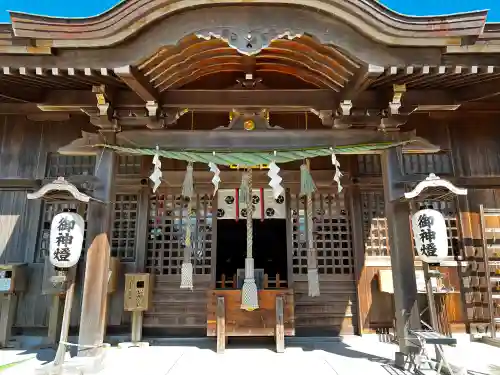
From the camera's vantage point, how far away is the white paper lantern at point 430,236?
5.36 meters

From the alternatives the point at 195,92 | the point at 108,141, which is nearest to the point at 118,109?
the point at 108,141

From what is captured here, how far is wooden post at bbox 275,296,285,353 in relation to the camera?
20.7 ft

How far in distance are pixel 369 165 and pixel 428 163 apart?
1.39 metres

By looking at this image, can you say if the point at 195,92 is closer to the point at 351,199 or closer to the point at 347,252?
the point at 351,199

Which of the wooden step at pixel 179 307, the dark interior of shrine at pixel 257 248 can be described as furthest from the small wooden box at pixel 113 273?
the dark interior of shrine at pixel 257 248

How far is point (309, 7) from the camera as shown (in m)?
4.93

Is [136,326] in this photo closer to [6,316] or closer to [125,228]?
[125,228]

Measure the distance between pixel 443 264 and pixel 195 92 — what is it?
6375mm

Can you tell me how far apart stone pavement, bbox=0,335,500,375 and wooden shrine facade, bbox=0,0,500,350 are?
2.38ft

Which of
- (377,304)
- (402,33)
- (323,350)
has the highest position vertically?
(402,33)

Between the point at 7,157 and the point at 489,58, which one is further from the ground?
the point at 489,58

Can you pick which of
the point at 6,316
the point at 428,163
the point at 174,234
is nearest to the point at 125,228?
the point at 174,234

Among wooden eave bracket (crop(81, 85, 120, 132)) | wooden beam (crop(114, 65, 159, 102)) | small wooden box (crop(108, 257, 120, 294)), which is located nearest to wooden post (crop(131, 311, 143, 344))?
small wooden box (crop(108, 257, 120, 294))

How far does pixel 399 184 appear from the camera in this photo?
5844 millimetres
